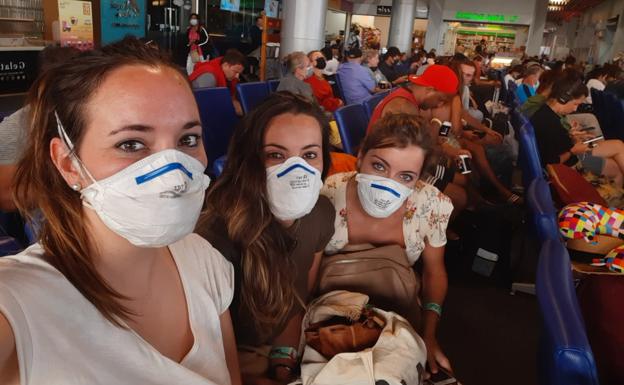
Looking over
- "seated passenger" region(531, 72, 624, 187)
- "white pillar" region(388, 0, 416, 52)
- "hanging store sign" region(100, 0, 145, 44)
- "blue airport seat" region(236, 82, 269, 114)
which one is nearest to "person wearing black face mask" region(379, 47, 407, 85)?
"hanging store sign" region(100, 0, 145, 44)

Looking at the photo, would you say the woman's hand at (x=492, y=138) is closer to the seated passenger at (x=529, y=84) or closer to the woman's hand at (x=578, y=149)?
the woman's hand at (x=578, y=149)

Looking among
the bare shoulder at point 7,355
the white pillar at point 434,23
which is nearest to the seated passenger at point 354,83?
the bare shoulder at point 7,355

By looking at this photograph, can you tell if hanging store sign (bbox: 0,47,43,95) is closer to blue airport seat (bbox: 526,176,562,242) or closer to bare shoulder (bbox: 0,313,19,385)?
blue airport seat (bbox: 526,176,562,242)

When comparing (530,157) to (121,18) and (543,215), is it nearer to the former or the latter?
(543,215)

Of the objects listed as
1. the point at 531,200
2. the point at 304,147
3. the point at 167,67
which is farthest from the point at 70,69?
the point at 531,200

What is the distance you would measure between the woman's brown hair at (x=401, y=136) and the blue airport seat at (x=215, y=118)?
5.19 feet

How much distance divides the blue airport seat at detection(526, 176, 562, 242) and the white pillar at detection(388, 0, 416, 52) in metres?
19.3

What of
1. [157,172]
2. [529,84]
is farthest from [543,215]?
[529,84]

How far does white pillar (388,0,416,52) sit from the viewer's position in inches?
780

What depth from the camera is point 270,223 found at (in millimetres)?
1516

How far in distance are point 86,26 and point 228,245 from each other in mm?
8513

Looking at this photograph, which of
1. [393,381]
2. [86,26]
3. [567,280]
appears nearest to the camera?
[567,280]

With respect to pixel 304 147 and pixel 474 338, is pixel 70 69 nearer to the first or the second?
pixel 304 147

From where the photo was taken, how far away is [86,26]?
27.9 feet
